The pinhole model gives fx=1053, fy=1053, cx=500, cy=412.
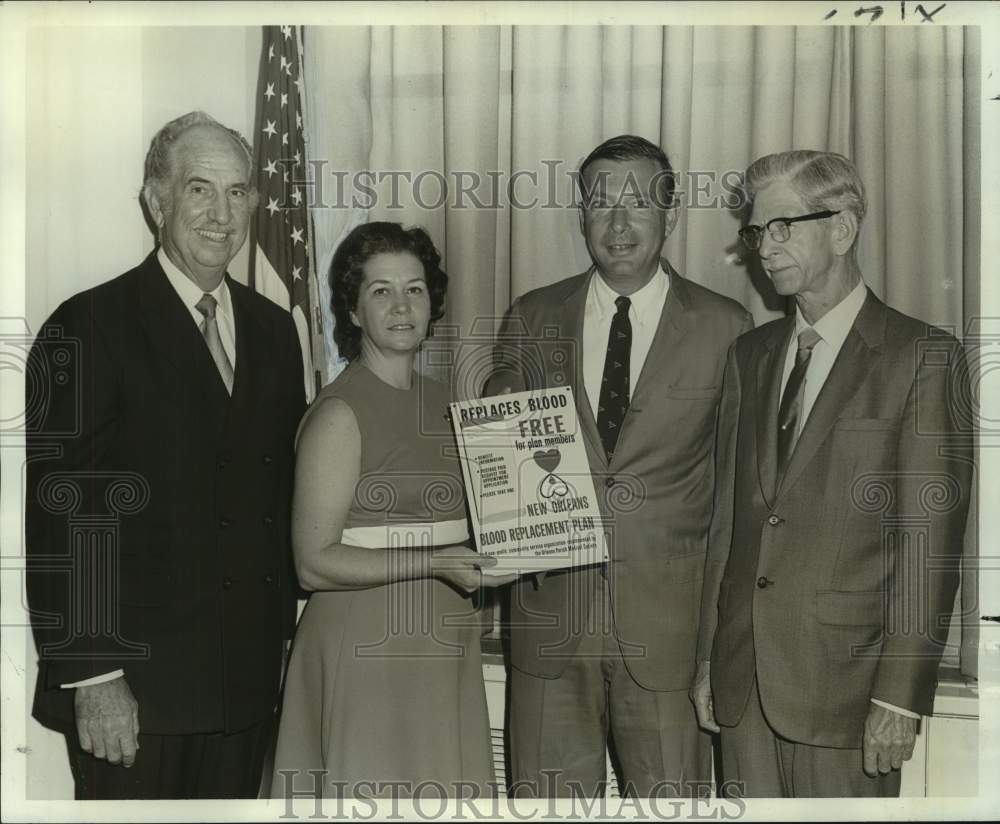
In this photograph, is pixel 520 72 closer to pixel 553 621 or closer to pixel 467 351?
Result: pixel 467 351

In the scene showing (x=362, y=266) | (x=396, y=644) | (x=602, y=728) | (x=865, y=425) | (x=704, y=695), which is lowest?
(x=602, y=728)

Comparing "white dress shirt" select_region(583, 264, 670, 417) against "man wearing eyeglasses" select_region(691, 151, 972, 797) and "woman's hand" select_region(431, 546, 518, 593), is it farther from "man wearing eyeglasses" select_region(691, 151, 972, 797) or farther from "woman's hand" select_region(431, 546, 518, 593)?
"woman's hand" select_region(431, 546, 518, 593)

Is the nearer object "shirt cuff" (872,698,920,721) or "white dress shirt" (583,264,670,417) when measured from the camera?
"shirt cuff" (872,698,920,721)

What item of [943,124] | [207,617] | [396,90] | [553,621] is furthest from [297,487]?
[943,124]

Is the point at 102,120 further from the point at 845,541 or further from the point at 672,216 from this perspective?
the point at 845,541

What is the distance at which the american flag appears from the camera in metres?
3.01

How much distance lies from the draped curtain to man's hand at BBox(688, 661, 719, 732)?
2.51 feet

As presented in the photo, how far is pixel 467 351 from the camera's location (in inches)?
119

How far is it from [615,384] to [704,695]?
91cm

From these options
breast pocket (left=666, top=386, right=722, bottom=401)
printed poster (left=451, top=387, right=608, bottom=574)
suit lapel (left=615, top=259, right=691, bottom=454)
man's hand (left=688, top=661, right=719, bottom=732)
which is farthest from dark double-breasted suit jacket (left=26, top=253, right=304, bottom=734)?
man's hand (left=688, top=661, right=719, bottom=732)

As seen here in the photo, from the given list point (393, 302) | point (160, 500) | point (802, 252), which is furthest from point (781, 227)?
point (160, 500)

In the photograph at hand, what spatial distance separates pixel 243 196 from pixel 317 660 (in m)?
1.33

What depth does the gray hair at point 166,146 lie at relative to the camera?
2.99 meters

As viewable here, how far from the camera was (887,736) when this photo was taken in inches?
112
